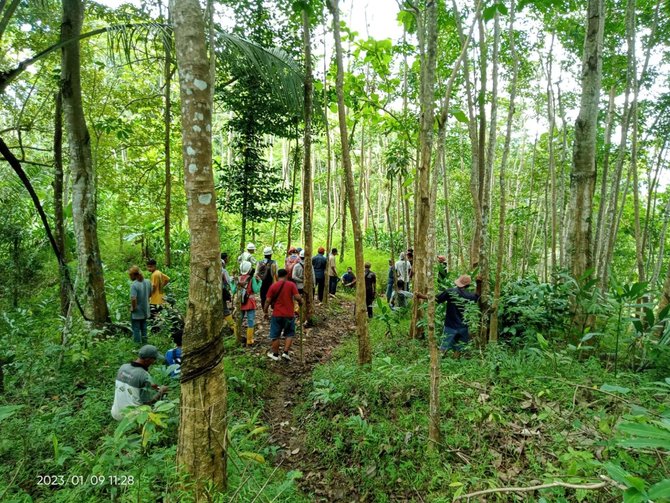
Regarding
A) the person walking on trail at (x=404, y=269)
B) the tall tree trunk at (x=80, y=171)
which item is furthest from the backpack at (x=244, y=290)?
the person walking on trail at (x=404, y=269)

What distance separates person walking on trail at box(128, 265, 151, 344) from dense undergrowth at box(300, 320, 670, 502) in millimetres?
3410

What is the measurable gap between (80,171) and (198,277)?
5.05 m

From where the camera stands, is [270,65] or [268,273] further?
[268,273]

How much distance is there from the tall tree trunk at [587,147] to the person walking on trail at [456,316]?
1.52 metres

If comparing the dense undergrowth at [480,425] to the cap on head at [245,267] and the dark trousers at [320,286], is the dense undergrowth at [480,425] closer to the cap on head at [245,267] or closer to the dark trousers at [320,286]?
the cap on head at [245,267]

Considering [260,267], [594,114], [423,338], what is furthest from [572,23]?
[260,267]

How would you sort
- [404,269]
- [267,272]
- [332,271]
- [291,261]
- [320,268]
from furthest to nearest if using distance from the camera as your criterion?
[332,271] < [320,268] < [404,269] < [291,261] < [267,272]

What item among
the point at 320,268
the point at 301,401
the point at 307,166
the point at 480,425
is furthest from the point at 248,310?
the point at 480,425

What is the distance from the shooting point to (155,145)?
34.0 ft

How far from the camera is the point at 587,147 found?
15.4 feet

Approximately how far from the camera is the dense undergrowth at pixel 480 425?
9.87 ft

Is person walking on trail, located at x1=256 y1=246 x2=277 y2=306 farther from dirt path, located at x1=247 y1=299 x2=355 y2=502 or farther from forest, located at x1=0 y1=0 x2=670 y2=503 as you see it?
dirt path, located at x1=247 y1=299 x2=355 y2=502

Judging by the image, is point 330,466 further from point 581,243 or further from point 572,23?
point 572,23

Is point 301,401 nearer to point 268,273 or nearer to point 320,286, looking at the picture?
point 268,273
